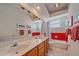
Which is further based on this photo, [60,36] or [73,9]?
[60,36]

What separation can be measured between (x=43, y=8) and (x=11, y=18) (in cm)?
60

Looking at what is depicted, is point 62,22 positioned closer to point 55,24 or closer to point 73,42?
point 55,24

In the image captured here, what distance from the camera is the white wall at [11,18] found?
4.85 feet

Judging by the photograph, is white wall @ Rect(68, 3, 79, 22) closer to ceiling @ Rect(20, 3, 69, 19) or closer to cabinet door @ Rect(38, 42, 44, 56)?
ceiling @ Rect(20, 3, 69, 19)

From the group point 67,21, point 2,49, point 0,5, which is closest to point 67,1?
point 67,21

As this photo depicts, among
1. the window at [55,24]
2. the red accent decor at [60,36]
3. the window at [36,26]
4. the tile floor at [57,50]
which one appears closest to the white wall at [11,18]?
the window at [36,26]

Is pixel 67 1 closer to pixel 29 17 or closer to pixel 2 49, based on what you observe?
pixel 29 17

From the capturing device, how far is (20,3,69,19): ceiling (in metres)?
1.66

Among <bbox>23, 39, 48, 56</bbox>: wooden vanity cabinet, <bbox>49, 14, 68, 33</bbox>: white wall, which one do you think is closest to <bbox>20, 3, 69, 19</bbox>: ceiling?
<bbox>49, 14, 68, 33</bbox>: white wall

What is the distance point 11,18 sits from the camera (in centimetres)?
163

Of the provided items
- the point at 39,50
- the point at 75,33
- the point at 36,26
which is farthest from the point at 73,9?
the point at 39,50

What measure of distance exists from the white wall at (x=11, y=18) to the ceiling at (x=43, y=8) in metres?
0.14

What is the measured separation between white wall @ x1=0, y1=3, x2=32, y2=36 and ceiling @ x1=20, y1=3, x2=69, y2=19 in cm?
14

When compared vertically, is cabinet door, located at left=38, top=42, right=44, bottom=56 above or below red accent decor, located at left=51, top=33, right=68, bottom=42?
below
